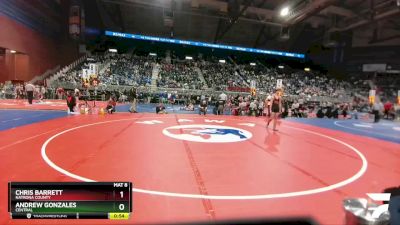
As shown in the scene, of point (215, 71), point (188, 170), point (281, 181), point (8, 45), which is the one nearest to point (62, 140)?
point (188, 170)

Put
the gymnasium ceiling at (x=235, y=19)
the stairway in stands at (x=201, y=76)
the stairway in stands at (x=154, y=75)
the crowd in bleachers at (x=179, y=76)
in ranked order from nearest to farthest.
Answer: the stairway in stands at (x=201, y=76) → the crowd in bleachers at (x=179, y=76) → the stairway in stands at (x=154, y=75) → the gymnasium ceiling at (x=235, y=19)

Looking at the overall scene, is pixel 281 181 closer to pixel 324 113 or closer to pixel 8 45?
pixel 324 113

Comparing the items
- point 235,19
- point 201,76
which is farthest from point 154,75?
point 235,19

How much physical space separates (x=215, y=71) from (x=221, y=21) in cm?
889

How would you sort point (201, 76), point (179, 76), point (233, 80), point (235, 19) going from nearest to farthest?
point (233, 80) < point (201, 76) < point (179, 76) < point (235, 19)

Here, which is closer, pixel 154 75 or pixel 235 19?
pixel 154 75

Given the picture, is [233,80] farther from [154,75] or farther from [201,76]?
[154,75]

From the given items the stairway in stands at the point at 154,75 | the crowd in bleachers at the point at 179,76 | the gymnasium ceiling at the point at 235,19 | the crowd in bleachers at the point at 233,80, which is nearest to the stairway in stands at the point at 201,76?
the crowd in bleachers at the point at 233,80
